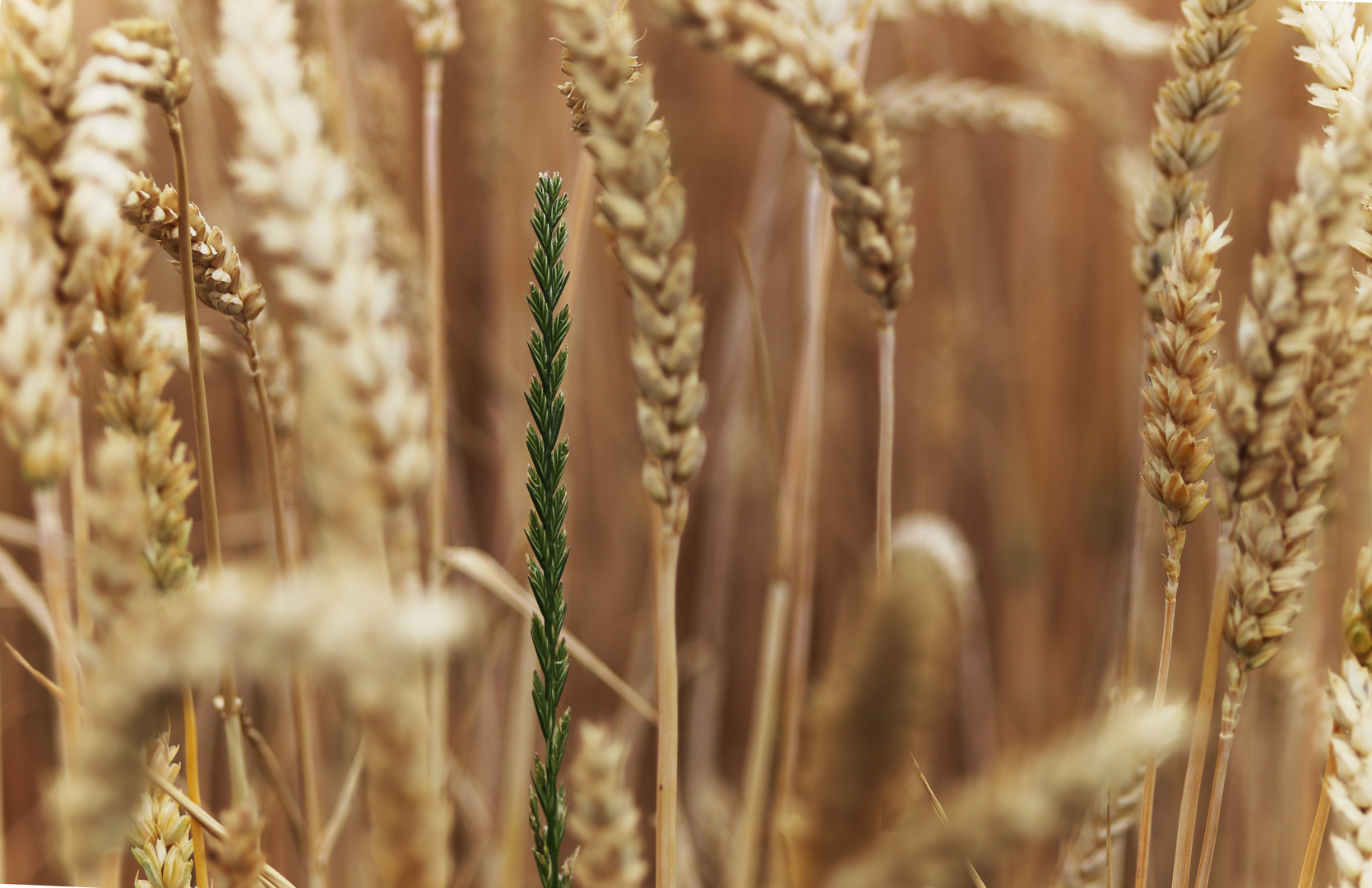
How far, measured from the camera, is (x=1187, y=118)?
1.36 feet

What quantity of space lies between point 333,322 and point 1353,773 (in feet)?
1.32

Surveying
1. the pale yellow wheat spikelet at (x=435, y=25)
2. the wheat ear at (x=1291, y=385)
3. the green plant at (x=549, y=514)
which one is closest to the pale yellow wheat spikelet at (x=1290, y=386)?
the wheat ear at (x=1291, y=385)

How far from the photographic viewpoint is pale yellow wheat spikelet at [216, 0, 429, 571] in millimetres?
187

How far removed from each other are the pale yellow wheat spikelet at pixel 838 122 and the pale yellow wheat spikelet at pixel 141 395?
217 mm

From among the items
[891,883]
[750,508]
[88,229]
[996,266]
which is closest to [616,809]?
[891,883]

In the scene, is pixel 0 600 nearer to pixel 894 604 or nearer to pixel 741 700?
pixel 741 700

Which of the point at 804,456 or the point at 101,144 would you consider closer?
the point at 101,144

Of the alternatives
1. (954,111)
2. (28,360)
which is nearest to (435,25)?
(28,360)

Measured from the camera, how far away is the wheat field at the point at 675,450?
204mm

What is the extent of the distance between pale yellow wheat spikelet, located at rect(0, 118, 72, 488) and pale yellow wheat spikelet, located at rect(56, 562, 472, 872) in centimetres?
8

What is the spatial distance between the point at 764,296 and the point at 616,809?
3.90ft

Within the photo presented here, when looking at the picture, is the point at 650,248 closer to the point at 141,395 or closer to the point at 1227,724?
the point at 141,395

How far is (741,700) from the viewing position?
128 cm

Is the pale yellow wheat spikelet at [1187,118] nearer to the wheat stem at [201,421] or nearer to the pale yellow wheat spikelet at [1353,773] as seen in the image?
the pale yellow wheat spikelet at [1353,773]
